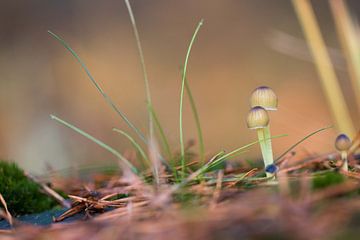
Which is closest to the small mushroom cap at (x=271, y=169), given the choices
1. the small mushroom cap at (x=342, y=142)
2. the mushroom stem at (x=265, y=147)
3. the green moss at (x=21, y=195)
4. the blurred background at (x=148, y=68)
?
the mushroom stem at (x=265, y=147)

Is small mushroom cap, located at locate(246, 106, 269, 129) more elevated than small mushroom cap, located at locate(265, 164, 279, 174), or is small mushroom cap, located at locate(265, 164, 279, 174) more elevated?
small mushroom cap, located at locate(246, 106, 269, 129)

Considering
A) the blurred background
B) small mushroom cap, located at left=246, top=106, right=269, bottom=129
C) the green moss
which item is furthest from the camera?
the blurred background

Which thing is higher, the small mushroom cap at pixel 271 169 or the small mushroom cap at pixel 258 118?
the small mushroom cap at pixel 258 118

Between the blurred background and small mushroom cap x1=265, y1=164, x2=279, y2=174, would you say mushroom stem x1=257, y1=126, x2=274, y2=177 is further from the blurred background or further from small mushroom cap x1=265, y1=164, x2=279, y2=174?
the blurred background

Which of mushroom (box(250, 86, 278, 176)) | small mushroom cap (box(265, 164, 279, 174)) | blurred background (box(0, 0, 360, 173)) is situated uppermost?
blurred background (box(0, 0, 360, 173))

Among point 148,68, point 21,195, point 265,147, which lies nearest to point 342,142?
Result: point 265,147

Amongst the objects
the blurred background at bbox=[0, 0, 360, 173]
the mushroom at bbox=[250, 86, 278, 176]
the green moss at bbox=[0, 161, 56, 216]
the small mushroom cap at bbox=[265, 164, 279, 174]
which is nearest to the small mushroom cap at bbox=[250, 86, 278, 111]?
the mushroom at bbox=[250, 86, 278, 176]

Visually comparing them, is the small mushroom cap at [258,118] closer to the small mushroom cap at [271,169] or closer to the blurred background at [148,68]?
the small mushroom cap at [271,169]
